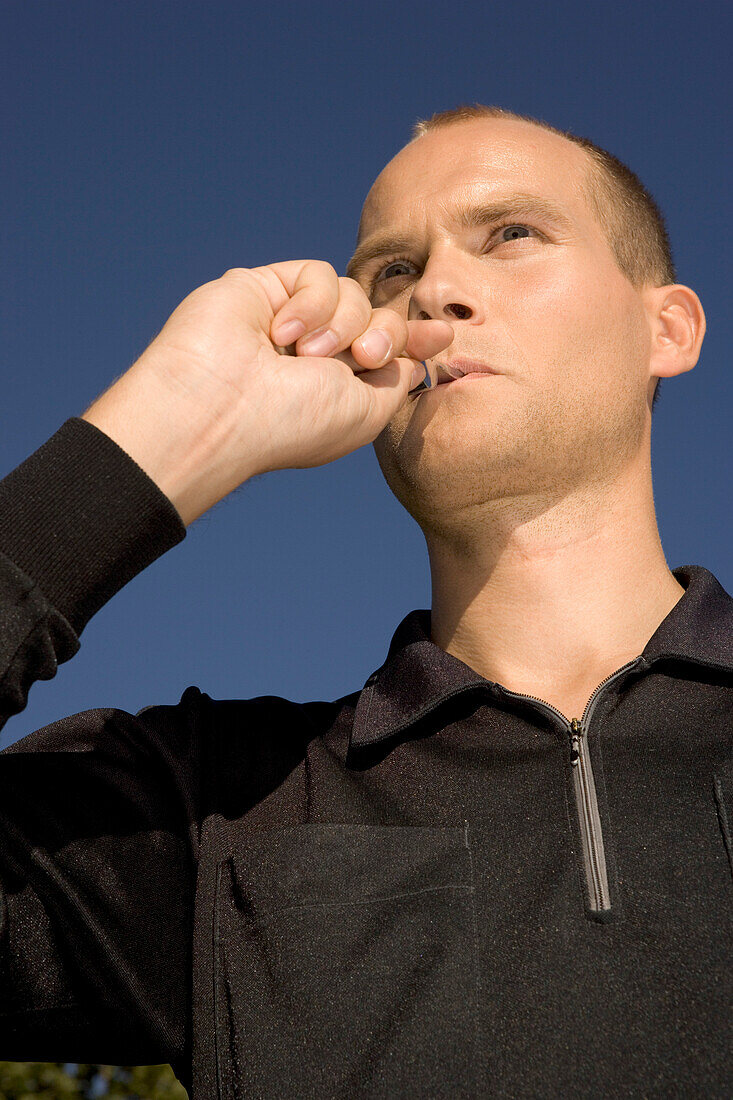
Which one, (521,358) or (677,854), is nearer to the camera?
(677,854)

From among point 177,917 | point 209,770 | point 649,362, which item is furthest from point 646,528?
point 177,917

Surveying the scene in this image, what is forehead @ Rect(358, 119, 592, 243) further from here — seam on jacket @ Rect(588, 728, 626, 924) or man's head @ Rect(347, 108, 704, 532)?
seam on jacket @ Rect(588, 728, 626, 924)

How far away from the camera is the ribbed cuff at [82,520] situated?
5.89ft

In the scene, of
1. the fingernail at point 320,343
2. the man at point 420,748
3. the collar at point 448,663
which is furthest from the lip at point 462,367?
the collar at point 448,663

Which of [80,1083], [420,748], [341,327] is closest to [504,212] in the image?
[341,327]

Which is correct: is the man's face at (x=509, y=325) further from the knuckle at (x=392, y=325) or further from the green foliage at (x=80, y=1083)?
the green foliage at (x=80, y=1083)

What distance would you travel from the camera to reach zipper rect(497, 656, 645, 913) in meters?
1.96

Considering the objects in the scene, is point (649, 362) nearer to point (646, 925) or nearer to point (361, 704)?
point (361, 704)

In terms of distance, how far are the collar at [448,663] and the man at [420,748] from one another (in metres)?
0.01

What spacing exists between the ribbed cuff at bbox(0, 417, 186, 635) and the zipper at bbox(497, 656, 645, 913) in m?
0.96

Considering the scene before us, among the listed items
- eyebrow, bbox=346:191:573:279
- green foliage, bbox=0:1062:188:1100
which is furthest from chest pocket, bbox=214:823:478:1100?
green foliage, bbox=0:1062:188:1100

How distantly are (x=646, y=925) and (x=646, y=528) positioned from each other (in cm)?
135

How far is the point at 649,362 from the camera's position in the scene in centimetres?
314

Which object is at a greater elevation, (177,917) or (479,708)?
(479,708)
